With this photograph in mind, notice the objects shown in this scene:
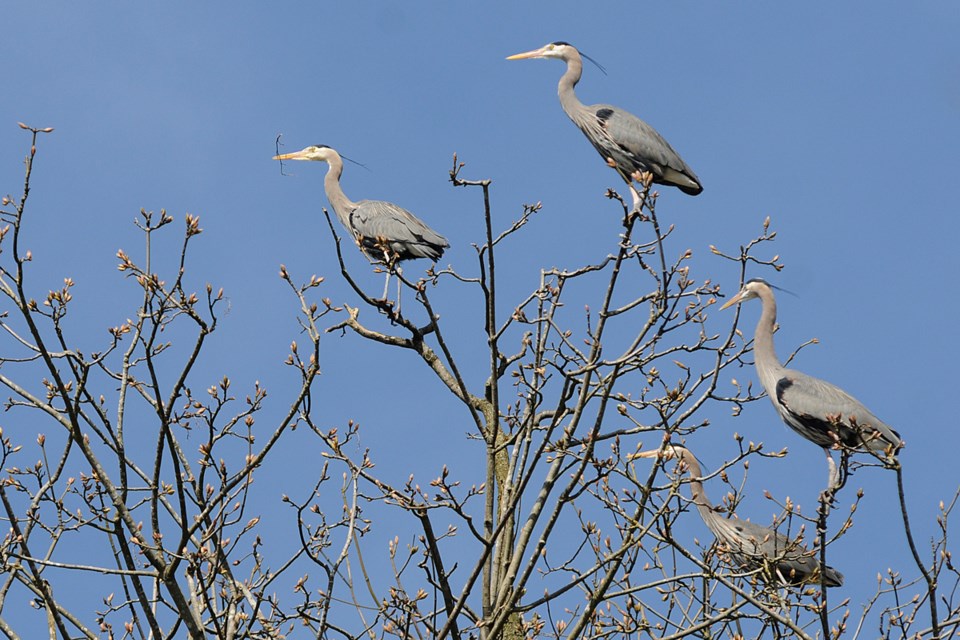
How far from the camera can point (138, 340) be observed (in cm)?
550

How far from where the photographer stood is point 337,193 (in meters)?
12.0

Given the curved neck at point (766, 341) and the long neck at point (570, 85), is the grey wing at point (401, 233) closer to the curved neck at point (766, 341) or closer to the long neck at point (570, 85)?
the long neck at point (570, 85)

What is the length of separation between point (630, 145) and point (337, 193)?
132 inches

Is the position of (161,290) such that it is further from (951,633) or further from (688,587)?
(951,633)

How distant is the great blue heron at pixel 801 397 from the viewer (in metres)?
8.56

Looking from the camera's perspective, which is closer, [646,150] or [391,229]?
[646,150]

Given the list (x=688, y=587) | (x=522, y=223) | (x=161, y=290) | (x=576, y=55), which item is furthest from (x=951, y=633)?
(x=576, y=55)

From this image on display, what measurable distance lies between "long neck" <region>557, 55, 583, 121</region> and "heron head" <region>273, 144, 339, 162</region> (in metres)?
→ 2.82

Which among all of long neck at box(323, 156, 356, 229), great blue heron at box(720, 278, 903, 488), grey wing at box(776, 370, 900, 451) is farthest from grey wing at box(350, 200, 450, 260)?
grey wing at box(776, 370, 900, 451)

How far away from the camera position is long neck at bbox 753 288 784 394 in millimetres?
9328

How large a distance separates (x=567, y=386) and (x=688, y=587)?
1.55 meters

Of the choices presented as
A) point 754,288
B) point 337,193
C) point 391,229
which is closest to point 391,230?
point 391,229

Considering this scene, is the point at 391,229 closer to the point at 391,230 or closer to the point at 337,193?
the point at 391,230

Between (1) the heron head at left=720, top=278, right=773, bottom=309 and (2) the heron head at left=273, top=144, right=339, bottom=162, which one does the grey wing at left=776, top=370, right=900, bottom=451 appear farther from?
(2) the heron head at left=273, top=144, right=339, bottom=162
